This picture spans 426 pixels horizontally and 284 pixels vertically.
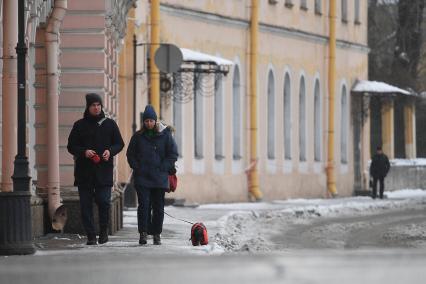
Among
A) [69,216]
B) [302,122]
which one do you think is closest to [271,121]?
[302,122]

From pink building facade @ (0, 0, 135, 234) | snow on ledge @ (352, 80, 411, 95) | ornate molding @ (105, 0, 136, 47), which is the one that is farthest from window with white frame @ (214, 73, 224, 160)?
pink building facade @ (0, 0, 135, 234)

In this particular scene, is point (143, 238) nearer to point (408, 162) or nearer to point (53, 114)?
point (53, 114)

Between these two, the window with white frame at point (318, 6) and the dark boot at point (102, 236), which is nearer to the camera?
the dark boot at point (102, 236)

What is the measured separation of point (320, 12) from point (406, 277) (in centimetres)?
3801

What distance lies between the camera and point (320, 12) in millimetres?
51094

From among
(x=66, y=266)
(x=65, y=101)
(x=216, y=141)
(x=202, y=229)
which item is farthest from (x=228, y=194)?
(x=66, y=266)


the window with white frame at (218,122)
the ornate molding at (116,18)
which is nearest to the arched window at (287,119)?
the window with white frame at (218,122)

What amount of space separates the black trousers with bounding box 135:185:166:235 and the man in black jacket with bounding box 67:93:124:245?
15.6 inches

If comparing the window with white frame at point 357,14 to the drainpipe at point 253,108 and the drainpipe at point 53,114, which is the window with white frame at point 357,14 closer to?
the drainpipe at point 253,108

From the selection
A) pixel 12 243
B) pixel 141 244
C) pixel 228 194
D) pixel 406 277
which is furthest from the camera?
pixel 228 194

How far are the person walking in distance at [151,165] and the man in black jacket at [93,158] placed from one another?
13.7 inches

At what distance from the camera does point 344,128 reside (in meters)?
54.2

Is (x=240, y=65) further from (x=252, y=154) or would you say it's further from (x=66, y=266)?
(x=66, y=266)

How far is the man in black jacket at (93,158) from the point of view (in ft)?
66.7
